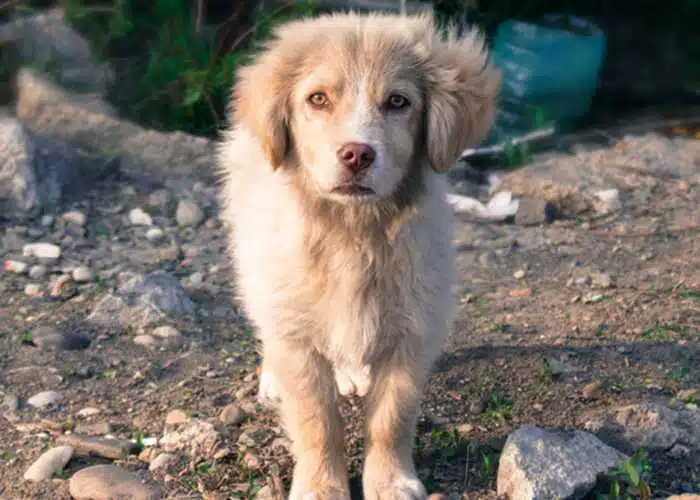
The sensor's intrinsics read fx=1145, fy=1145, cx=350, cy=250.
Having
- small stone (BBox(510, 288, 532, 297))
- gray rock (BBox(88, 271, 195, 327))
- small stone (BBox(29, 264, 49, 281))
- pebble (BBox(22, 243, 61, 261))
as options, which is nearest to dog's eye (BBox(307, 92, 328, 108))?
gray rock (BBox(88, 271, 195, 327))

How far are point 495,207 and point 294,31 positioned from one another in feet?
9.12

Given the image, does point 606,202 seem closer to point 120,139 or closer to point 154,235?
point 154,235

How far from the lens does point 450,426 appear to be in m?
3.95

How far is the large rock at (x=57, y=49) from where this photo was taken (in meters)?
7.32

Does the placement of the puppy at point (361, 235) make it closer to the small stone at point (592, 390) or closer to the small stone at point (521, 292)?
the small stone at point (592, 390)

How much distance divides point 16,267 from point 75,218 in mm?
624

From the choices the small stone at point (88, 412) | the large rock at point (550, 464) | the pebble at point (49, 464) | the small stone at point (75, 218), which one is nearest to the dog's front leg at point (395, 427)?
the large rock at point (550, 464)

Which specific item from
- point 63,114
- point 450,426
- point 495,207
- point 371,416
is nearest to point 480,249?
point 495,207

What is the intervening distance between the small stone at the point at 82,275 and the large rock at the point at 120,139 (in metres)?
1.22

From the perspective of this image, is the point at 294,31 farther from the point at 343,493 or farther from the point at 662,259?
the point at 662,259

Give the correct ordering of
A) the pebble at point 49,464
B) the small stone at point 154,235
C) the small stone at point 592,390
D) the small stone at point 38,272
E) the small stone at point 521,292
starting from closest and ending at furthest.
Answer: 1. the pebble at point 49,464
2. the small stone at point 592,390
3. the small stone at point 521,292
4. the small stone at point 38,272
5. the small stone at point 154,235

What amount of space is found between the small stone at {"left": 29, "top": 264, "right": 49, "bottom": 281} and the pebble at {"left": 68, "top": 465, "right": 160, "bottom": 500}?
1.86 meters

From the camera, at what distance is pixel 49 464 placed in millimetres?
3641

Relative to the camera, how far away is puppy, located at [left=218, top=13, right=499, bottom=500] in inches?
134
